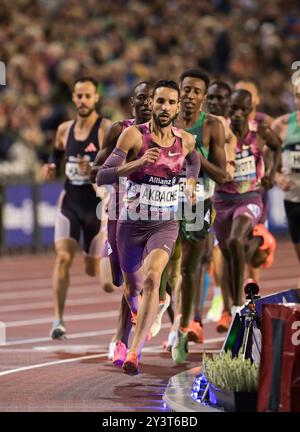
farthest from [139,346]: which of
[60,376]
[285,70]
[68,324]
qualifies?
[285,70]

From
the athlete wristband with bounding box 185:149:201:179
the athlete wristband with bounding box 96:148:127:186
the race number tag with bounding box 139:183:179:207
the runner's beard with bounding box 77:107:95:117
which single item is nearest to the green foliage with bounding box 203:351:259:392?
the race number tag with bounding box 139:183:179:207

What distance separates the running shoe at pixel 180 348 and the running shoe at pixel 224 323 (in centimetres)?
175

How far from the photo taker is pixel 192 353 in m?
13.0

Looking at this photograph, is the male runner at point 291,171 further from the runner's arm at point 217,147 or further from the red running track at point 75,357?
the runner's arm at point 217,147

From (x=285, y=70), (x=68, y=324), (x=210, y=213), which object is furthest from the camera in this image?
(x=285, y=70)

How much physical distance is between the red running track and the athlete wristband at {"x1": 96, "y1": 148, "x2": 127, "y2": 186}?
5.38 feet

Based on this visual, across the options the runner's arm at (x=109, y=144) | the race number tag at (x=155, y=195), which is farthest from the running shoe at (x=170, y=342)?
the race number tag at (x=155, y=195)

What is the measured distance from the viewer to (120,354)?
11.2 m

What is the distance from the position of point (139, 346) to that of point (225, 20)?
21.3 meters

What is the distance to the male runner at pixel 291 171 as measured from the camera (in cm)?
1430

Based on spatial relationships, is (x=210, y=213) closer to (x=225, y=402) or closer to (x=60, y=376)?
(x=60, y=376)

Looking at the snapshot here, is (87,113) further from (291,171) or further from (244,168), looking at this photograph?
(291,171)

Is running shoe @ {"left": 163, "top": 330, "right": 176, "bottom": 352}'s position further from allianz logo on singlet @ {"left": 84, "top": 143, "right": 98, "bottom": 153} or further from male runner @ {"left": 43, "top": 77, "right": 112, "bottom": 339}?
allianz logo on singlet @ {"left": 84, "top": 143, "right": 98, "bottom": 153}

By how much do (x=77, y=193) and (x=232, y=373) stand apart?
5.54 meters
